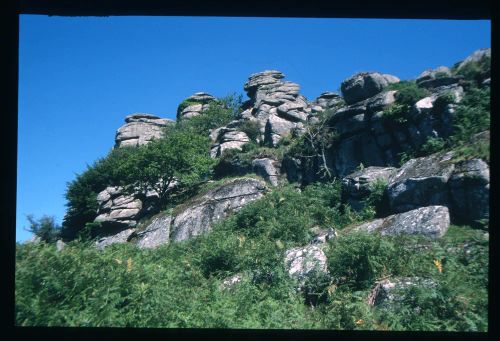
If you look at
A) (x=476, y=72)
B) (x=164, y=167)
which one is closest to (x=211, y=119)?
(x=164, y=167)

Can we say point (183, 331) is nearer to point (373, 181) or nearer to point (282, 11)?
point (282, 11)

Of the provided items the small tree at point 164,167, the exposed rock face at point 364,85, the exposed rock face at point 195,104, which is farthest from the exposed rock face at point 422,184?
the exposed rock face at point 195,104

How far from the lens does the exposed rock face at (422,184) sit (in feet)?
31.6

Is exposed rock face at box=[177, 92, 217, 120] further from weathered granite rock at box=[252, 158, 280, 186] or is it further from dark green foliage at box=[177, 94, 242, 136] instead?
weathered granite rock at box=[252, 158, 280, 186]

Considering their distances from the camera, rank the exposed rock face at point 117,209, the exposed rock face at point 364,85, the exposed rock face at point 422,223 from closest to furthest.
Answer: the exposed rock face at point 422,223, the exposed rock face at point 364,85, the exposed rock face at point 117,209

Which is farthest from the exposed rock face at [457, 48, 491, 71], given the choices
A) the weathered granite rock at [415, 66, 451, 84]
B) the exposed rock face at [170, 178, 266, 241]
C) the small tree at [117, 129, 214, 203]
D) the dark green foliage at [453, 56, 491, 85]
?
the small tree at [117, 129, 214, 203]

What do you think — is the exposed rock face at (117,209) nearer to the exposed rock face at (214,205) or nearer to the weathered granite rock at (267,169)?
the exposed rock face at (214,205)

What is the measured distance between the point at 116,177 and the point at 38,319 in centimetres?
2147

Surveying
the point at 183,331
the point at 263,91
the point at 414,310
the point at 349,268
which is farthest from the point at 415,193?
the point at 263,91

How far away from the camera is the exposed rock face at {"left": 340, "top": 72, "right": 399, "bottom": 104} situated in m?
17.3

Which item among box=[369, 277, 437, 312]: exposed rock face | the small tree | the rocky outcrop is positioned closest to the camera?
box=[369, 277, 437, 312]: exposed rock face

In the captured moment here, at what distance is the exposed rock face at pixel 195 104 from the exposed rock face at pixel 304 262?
34.6 m

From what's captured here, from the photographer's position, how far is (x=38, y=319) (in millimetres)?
3141

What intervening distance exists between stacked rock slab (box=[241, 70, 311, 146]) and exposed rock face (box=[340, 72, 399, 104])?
5.10 meters
